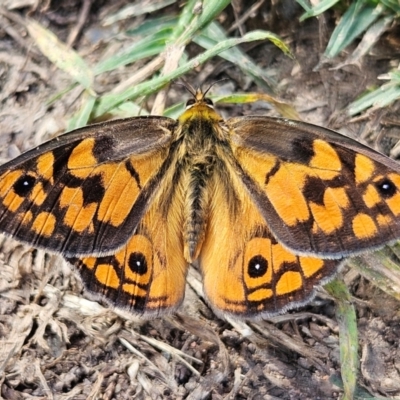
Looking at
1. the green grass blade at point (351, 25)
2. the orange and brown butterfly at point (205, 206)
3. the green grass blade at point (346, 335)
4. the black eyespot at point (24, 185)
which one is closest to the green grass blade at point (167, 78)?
the green grass blade at point (351, 25)

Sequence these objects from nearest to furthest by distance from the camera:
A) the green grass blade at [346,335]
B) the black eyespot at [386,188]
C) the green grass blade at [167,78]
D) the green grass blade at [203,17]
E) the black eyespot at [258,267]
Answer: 1. the black eyespot at [386,188]
2. the black eyespot at [258,267]
3. the green grass blade at [346,335]
4. the green grass blade at [167,78]
5. the green grass blade at [203,17]

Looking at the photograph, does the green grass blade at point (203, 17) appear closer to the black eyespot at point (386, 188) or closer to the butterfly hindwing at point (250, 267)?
the butterfly hindwing at point (250, 267)

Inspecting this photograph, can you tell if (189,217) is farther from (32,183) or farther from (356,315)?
(356,315)

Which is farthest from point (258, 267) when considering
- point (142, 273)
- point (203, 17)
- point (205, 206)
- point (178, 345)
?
point (203, 17)

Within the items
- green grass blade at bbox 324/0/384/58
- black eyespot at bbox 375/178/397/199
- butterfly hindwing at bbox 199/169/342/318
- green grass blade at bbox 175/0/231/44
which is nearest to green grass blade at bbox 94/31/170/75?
green grass blade at bbox 175/0/231/44

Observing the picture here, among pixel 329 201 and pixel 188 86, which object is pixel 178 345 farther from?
pixel 188 86

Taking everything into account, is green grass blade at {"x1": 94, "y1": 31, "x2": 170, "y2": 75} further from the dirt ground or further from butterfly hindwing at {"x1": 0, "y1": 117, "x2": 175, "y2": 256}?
butterfly hindwing at {"x1": 0, "y1": 117, "x2": 175, "y2": 256}
